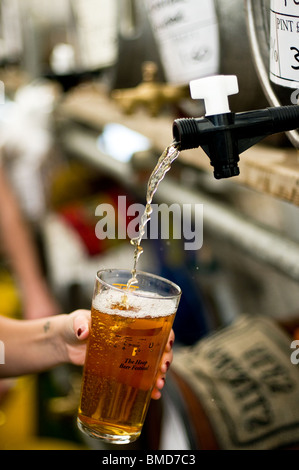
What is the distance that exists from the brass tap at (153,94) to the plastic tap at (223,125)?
677mm

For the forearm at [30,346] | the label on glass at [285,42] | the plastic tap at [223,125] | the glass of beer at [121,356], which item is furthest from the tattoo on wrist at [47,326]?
the label on glass at [285,42]

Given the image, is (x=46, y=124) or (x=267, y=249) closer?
(x=267, y=249)

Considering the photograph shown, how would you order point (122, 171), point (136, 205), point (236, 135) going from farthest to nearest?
point (136, 205) < point (122, 171) < point (236, 135)

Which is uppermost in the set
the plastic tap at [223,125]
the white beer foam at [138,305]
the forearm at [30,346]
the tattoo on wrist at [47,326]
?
the plastic tap at [223,125]

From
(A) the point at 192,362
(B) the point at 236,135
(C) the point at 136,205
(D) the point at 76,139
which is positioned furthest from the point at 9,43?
(B) the point at 236,135

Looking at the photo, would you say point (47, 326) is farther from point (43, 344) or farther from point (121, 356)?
point (121, 356)

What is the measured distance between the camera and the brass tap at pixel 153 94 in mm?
1433

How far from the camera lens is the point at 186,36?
127 cm

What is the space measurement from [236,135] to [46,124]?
2.34m

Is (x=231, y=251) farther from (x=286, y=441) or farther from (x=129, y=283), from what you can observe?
(x=129, y=283)

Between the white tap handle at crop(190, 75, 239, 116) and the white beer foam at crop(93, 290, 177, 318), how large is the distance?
30 cm

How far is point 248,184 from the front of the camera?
102 cm

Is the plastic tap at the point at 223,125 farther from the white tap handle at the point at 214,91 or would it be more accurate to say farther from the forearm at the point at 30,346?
the forearm at the point at 30,346

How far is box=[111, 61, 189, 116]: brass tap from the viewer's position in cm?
143
